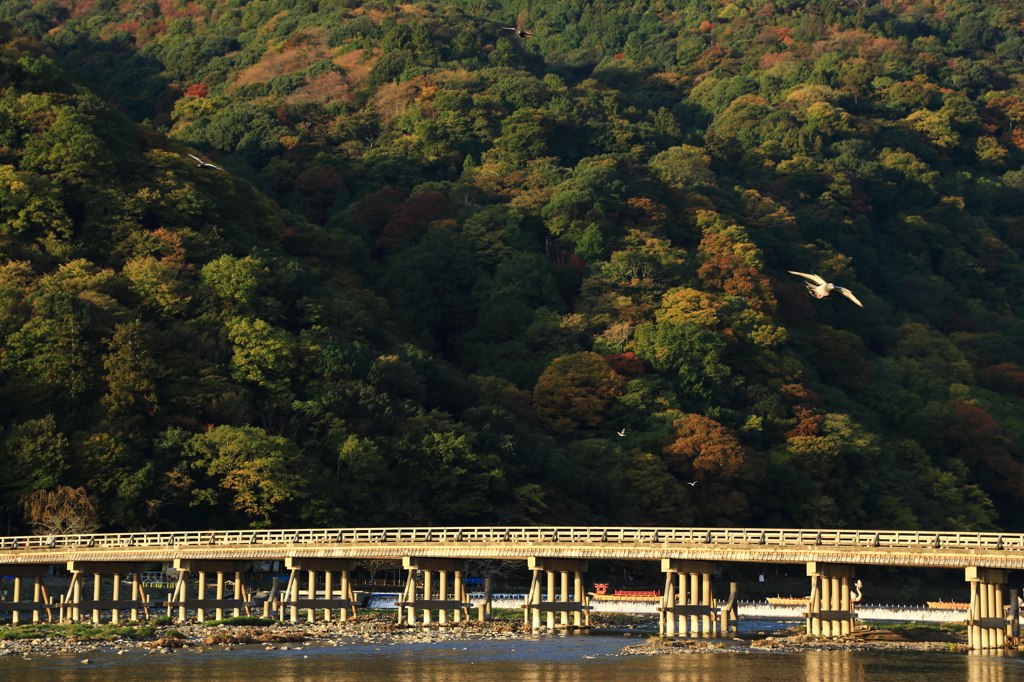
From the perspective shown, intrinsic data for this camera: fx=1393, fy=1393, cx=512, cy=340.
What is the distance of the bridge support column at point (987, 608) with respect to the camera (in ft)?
160

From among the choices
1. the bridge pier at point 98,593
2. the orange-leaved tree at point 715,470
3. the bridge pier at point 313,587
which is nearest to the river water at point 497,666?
the bridge pier at point 313,587

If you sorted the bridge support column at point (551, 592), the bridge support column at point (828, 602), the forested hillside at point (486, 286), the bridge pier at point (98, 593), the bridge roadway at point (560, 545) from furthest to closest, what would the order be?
the forested hillside at point (486, 286) → the bridge pier at point (98, 593) → the bridge support column at point (551, 592) → the bridge support column at point (828, 602) → the bridge roadway at point (560, 545)

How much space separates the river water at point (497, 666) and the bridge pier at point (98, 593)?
11653 millimetres

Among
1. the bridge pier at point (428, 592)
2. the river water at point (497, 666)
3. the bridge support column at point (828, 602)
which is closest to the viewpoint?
the river water at point (497, 666)

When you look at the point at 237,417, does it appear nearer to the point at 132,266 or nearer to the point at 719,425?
the point at 132,266

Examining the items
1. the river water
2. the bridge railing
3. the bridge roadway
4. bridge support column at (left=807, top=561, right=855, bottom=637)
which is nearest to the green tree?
the bridge railing

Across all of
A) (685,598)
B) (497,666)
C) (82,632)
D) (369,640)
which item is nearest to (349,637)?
(369,640)

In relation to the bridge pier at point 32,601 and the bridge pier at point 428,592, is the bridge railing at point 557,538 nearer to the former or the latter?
the bridge pier at point 428,592

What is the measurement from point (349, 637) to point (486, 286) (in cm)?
6491

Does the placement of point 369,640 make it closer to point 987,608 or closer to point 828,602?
point 828,602

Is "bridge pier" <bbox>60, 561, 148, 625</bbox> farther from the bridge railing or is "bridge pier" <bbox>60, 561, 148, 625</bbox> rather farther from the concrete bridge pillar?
the concrete bridge pillar

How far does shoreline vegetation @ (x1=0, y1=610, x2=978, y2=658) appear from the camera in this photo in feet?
175

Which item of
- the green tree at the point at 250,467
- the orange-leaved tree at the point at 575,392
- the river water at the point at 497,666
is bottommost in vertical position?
the river water at the point at 497,666

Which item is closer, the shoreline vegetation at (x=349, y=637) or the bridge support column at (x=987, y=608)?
the bridge support column at (x=987, y=608)
